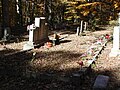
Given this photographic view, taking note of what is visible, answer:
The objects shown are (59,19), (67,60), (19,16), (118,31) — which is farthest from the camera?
(59,19)

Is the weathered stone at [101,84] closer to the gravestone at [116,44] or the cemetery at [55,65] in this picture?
the cemetery at [55,65]

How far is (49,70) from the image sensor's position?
9820 millimetres

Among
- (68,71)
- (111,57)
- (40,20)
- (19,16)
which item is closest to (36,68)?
(68,71)

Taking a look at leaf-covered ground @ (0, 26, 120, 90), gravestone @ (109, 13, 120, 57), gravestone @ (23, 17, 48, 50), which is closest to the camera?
leaf-covered ground @ (0, 26, 120, 90)

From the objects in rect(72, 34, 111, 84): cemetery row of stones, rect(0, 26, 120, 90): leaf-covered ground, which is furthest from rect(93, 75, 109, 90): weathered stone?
rect(72, 34, 111, 84): cemetery row of stones

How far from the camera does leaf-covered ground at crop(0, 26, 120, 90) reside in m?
8.09

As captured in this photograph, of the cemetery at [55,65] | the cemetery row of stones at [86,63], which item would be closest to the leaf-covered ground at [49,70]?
the cemetery at [55,65]

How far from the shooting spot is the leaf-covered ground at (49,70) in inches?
318

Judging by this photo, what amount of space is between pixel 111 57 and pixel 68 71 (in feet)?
10.9

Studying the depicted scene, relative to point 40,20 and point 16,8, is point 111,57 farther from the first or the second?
point 16,8

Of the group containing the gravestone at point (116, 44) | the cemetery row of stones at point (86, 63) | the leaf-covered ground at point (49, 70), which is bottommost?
the leaf-covered ground at point (49, 70)

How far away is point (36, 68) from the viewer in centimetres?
1009

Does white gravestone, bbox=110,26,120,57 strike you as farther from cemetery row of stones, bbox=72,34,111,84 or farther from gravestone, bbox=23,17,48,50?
gravestone, bbox=23,17,48,50

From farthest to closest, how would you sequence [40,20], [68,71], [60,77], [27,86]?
[40,20]
[68,71]
[60,77]
[27,86]
